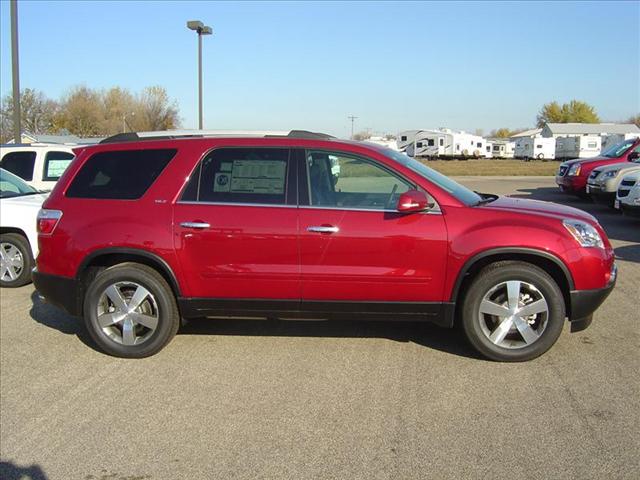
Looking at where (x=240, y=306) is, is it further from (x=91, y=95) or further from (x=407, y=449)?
(x=91, y=95)

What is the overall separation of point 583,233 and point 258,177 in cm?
265

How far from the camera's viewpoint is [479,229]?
4.69 meters

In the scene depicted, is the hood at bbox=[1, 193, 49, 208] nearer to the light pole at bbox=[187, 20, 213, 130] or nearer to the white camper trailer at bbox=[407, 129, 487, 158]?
the light pole at bbox=[187, 20, 213, 130]

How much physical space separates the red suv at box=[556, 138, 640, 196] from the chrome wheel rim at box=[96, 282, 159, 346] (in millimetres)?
14530

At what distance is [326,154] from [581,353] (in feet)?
8.87

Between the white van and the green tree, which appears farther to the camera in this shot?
the green tree

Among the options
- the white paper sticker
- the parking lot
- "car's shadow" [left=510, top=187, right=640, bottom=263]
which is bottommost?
the parking lot

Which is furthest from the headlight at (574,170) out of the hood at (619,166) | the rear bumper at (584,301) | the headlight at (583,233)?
the rear bumper at (584,301)

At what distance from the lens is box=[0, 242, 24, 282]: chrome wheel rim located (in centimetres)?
771

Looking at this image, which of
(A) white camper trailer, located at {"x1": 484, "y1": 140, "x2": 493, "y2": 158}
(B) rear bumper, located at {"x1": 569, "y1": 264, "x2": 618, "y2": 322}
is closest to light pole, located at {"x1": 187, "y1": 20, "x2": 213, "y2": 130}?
(B) rear bumper, located at {"x1": 569, "y1": 264, "x2": 618, "y2": 322}

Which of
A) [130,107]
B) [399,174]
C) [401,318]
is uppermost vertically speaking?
[130,107]

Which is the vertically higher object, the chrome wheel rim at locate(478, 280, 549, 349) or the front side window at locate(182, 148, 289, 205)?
the front side window at locate(182, 148, 289, 205)

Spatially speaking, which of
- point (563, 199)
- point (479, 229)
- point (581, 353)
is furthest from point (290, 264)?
point (563, 199)

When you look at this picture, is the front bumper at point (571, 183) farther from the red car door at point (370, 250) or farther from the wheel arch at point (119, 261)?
the wheel arch at point (119, 261)
